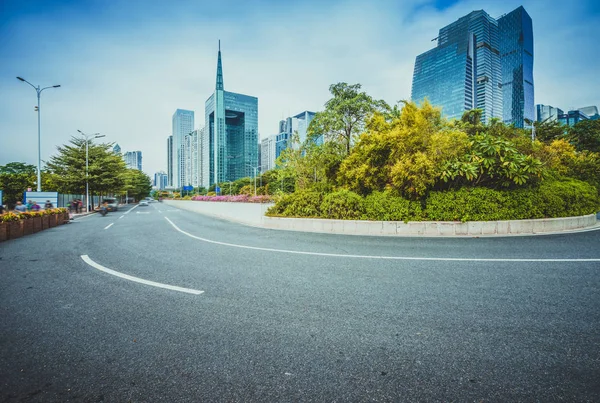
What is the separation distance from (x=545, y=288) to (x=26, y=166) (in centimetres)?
9372

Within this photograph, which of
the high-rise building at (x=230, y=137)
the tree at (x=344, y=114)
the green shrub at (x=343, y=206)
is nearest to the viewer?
the green shrub at (x=343, y=206)

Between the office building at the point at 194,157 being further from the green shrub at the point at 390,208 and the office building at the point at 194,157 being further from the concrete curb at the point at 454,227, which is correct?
the green shrub at the point at 390,208

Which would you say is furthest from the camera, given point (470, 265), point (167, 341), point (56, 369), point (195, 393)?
point (470, 265)

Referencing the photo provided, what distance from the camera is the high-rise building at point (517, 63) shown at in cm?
14550

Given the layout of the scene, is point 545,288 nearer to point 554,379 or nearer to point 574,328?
point 574,328

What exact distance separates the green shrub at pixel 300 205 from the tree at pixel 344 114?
3873 mm

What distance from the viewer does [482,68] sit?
148 meters

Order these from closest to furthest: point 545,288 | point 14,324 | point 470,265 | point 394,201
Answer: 1. point 14,324
2. point 545,288
3. point 470,265
4. point 394,201

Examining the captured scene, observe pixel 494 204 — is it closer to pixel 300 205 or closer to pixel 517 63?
pixel 300 205

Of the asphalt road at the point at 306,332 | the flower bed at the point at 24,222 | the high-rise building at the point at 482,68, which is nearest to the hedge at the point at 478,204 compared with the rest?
the asphalt road at the point at 306,332

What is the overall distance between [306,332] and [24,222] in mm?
14678

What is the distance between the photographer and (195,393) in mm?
1900

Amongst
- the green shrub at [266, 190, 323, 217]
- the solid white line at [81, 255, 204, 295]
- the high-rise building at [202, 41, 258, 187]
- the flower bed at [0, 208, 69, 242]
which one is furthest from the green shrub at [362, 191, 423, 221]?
the high-rise building at [202, 41, 258, 187]

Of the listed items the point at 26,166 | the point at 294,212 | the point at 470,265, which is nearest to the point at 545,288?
the point at 470,265
